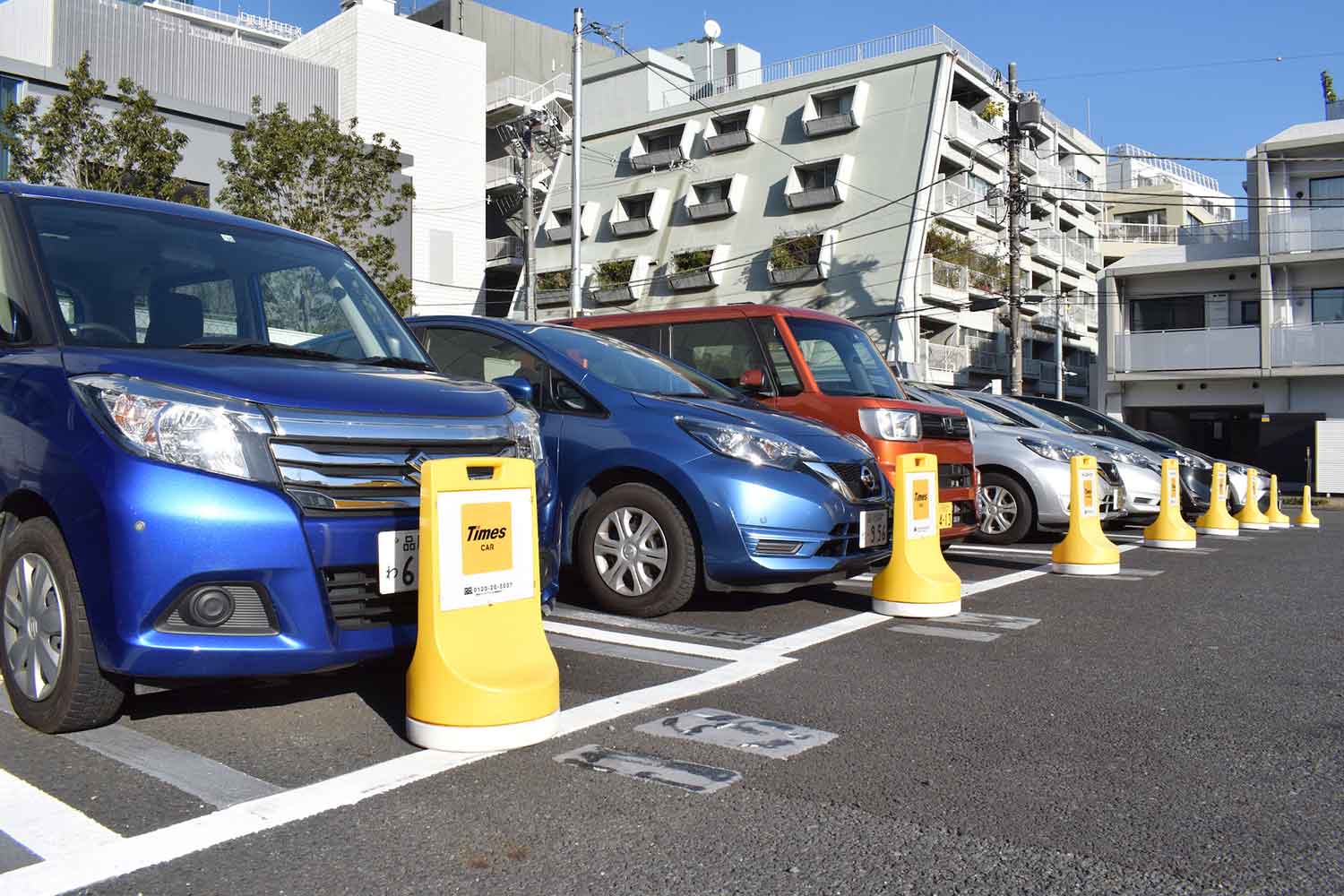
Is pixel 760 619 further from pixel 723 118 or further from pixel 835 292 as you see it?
pixel 723 118

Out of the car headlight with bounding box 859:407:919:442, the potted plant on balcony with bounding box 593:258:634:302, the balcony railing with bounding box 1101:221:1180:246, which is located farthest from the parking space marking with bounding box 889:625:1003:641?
the balcony railing with bounding box 1101:221:1180:246

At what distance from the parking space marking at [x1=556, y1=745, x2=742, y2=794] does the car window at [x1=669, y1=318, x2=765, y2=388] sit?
15.2 ft

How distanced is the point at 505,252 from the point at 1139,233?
101 feet

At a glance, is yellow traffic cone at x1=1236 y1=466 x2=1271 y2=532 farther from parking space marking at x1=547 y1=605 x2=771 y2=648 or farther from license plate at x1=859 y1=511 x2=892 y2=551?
parking space marking at x1=547 y1=605 x2=771 y2=648

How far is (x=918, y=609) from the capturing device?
5871mm

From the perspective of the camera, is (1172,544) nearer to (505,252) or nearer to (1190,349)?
(1190,349)

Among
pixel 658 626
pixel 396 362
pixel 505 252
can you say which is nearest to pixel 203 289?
pixel 396 362

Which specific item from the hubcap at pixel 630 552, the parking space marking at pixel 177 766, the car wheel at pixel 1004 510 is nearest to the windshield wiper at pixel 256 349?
the parking space marking at pixel 177 766

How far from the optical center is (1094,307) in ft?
174

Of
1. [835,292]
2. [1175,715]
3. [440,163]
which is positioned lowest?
[1175,715]

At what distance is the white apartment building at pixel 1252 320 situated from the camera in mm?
30250

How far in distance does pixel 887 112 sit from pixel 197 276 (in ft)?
128

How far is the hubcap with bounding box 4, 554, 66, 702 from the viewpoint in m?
3.39

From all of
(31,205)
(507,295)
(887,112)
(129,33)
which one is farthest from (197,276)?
(507,295)
